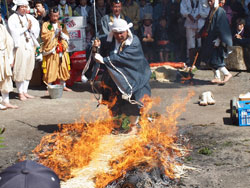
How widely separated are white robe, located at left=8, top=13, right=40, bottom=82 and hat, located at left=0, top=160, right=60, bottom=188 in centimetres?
754

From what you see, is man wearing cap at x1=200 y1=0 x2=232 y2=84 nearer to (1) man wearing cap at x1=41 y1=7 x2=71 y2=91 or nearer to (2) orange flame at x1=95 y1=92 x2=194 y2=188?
(1) man wearing cap at x1=41 y1=7 x2=71 y2=91

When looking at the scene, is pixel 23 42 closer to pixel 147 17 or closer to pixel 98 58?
pixel 98 58

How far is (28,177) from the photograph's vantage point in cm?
309

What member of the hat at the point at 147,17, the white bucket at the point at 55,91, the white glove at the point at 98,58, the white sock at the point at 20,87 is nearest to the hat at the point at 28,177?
the white glove at the point at 98,58

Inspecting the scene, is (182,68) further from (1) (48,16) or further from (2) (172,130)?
(2) (172,130)

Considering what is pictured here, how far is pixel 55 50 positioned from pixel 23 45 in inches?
34.4

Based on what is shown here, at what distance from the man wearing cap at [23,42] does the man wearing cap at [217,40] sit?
418 centimetres

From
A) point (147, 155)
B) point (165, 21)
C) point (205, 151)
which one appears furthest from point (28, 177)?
point (165, 21)

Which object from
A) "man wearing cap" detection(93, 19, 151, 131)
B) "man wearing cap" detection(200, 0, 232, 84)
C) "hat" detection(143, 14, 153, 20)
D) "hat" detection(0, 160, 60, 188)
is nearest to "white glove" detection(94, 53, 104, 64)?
"man wearing cap" detection(93, 19, 151, 131)

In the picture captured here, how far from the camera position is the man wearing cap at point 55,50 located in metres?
11.1

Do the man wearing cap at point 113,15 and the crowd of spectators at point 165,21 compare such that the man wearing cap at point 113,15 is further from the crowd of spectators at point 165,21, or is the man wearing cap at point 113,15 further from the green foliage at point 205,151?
the green foliage at point 205,151

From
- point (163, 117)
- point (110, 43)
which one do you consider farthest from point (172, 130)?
point (110, 43)

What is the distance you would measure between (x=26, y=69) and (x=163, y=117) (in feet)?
12.3

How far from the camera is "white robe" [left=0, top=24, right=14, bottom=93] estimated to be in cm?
977
